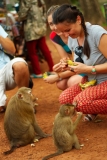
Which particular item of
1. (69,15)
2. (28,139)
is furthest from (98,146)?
(69,15)

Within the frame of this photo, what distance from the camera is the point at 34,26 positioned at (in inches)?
338

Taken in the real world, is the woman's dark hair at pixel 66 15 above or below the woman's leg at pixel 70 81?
above

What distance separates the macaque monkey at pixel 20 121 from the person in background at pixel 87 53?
0.58m

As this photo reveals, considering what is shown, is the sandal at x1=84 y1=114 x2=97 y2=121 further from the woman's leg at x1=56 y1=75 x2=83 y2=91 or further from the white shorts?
the white shorts

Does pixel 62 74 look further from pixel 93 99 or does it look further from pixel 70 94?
pixel 93 99

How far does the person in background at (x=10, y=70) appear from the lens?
5633mm

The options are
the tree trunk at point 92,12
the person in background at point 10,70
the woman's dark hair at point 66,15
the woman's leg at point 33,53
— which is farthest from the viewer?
the tree trunk at point 92,12

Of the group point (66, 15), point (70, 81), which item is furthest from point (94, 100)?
point (66, 15)

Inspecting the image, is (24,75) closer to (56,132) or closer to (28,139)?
(28,139)

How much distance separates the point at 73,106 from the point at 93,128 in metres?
0.65

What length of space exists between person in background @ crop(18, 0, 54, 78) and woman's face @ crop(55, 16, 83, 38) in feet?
13.4

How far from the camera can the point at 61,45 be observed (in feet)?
18.0

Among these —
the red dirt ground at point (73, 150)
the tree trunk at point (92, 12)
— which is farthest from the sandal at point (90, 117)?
the tree trunk at point (92, 12)

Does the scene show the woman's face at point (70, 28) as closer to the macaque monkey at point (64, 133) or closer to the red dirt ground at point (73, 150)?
the macaque monkey at point (64, 133)
